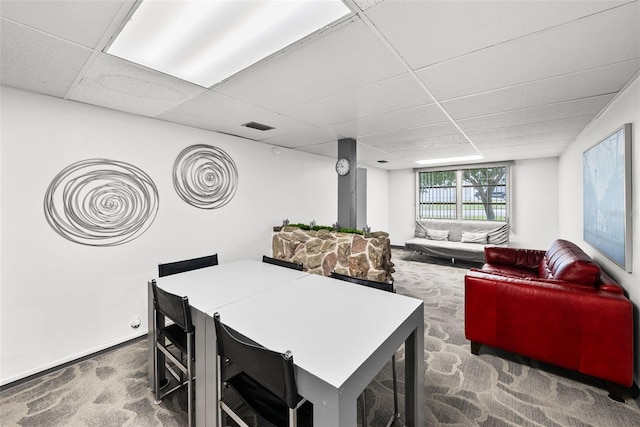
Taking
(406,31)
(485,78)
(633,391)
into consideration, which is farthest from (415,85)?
(633,391)

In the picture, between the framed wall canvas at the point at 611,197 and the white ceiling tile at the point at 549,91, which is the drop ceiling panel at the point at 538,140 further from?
the white ceiling tile at the point at 549,91

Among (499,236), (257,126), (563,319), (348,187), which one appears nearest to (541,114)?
(563,319)

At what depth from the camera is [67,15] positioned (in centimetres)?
125

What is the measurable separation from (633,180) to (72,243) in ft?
15.0

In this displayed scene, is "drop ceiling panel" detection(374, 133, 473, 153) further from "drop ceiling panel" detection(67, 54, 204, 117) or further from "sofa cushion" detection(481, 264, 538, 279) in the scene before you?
"drop ceiling panel" detection(67, 54, 204, 117)

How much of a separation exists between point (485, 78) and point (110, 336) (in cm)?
397

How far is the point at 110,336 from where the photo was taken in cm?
255

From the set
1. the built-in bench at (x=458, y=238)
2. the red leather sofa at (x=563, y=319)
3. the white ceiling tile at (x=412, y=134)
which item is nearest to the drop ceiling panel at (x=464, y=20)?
the white ceiling tile at (x=412, y=134)

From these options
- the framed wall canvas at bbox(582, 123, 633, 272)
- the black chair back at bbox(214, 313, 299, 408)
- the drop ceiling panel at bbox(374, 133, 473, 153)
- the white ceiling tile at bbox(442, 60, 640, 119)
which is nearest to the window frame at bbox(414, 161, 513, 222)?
the drop ceiling panel at bbox(374, 133, 473, 153)

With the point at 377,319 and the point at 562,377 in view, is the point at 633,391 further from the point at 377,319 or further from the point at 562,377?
the point at 377,319

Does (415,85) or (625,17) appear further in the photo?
(415,85)

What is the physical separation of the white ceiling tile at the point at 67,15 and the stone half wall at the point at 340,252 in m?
2.86

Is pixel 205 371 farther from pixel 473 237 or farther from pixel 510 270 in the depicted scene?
pixel 473 237

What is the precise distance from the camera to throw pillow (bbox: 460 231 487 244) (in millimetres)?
5746
